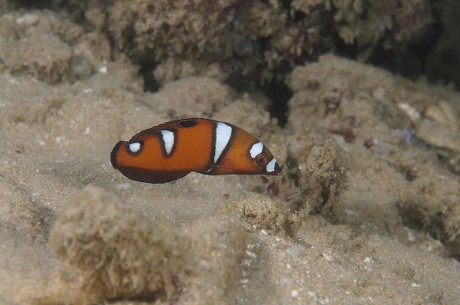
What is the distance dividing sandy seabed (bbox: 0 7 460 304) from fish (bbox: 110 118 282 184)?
0.34 meters

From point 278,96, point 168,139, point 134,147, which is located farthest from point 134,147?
point 278,96

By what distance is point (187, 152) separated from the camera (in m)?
2.96

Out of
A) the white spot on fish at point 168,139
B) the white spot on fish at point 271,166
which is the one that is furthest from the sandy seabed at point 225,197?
the white spot on fish at point 168,139

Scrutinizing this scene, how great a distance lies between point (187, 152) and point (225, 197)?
57.1 inches

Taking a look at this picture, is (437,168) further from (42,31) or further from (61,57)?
(42,31)

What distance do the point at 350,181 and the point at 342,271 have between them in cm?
228

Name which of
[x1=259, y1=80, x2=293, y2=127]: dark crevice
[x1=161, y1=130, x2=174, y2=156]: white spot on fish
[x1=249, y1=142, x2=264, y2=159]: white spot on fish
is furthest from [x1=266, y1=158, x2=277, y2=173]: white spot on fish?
[x1=259, y1=80, x2=293, y2=127]: dark crevice

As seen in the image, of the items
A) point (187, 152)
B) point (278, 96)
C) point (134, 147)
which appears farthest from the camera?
point (278, 96)

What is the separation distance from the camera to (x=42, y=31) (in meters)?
6.22

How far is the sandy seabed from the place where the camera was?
2289 mm

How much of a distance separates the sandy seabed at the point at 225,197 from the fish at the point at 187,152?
0.34 m

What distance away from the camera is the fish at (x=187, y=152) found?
286 cm

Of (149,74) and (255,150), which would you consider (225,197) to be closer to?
(255,150)

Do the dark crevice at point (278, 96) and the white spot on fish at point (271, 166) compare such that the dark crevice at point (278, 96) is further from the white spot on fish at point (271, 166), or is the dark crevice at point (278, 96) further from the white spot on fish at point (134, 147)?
the white spot on fish at point (134, 147)
